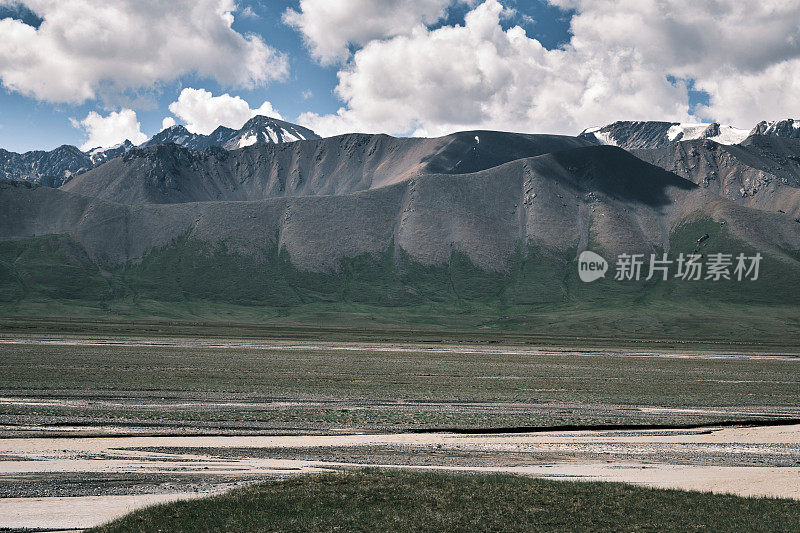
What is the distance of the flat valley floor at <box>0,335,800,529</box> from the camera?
66.5ft

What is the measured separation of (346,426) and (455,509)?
1474cm

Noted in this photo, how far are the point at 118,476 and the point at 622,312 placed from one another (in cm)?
18519

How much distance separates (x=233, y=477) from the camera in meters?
20.4

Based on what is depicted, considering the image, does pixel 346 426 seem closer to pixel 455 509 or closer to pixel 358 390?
pixel 358 390

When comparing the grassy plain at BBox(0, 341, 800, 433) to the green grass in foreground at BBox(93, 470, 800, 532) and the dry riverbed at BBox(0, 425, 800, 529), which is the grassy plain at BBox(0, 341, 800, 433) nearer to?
the dry riverbed at BBox(0, 425, 800, 529)

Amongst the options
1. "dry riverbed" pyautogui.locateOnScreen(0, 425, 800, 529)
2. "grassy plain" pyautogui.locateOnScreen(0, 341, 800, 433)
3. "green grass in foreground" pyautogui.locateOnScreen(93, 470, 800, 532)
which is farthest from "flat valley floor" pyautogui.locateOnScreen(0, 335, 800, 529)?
"green grass in foreground" pyautogui.locateOnScreen(93, 470, 800, 532)

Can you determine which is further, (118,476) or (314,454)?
(314,454)

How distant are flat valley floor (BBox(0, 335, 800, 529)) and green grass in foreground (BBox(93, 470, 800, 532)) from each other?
215cm

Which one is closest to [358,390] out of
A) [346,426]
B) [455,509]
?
[346,426]

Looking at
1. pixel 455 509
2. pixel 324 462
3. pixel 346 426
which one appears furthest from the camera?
pixel 346 426

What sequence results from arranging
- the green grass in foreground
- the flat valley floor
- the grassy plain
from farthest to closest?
1. the grassy plain
2. the flat valley floor
3. the green grass in foreground

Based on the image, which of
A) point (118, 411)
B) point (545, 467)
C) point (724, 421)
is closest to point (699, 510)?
point (545, 467)

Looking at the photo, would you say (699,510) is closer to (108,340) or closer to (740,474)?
(740,474)

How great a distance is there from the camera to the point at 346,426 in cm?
3028
